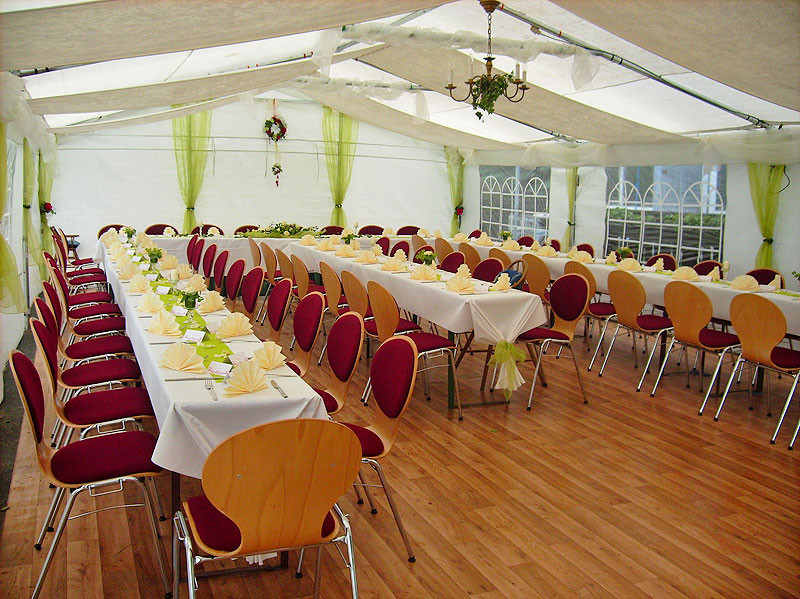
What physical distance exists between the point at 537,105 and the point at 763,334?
5362mm

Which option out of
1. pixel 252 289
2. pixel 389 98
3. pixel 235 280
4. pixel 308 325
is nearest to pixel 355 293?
pixel 252 289

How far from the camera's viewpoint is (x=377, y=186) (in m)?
15.9

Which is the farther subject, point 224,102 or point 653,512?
point 224,102

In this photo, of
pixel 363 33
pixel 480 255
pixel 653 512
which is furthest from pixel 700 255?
pixel 653 512

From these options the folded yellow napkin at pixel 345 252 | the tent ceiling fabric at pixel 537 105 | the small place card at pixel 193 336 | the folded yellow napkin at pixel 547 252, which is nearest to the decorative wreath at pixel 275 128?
the tent ceiling fabric at pixel 537 105

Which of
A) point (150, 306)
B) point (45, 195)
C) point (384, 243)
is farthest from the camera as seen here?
point (45, 195)

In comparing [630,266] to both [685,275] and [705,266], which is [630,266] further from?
[705,266]

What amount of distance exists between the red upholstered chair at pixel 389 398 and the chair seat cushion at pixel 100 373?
1.87 meters

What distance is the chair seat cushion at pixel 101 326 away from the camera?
6194 mm

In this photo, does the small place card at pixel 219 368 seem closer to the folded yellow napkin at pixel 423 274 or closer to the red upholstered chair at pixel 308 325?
the red upholstered chair at pixel 308 325

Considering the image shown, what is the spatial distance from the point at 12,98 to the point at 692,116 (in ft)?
25.4

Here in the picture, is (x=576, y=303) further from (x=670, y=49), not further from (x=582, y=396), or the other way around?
(x=670, y=49)

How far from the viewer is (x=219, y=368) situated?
12.1 feet

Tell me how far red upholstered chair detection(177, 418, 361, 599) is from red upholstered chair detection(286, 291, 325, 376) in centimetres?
207
